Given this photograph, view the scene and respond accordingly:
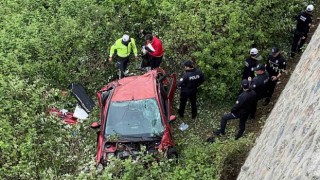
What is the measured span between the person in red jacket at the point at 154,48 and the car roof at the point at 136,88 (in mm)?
1198

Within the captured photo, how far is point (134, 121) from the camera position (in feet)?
29.5

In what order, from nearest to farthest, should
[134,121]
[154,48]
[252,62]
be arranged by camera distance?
[134,121] < [252,62] < [154,48]

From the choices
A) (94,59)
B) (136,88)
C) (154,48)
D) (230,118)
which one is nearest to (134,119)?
(136,88)

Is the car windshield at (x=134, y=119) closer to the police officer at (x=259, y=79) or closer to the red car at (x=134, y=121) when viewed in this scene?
the red car at (x=134, y=121)

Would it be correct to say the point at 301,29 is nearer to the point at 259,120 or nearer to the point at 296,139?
the point at 259,120

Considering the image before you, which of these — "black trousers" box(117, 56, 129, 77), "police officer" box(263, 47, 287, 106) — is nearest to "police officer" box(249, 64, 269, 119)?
"police officer" box(263, 47, 287, 106)

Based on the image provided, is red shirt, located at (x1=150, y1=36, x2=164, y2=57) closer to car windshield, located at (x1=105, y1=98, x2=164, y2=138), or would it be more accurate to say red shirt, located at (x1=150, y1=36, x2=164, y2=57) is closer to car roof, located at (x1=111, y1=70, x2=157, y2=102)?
car roof, located at (x1=111, y1=70, x2=157, y2=102)

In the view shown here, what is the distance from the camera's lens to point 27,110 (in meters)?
10.1

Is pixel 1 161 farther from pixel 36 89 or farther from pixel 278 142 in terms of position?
pixel 278 142

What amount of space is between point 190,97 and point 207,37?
5.50 feet

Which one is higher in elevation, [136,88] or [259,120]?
[136,88]

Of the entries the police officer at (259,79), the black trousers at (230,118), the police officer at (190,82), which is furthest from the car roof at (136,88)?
the police officer at (259,79)

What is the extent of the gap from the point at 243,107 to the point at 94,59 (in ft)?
16.1

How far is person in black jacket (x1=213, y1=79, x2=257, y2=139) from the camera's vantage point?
29.6ft
